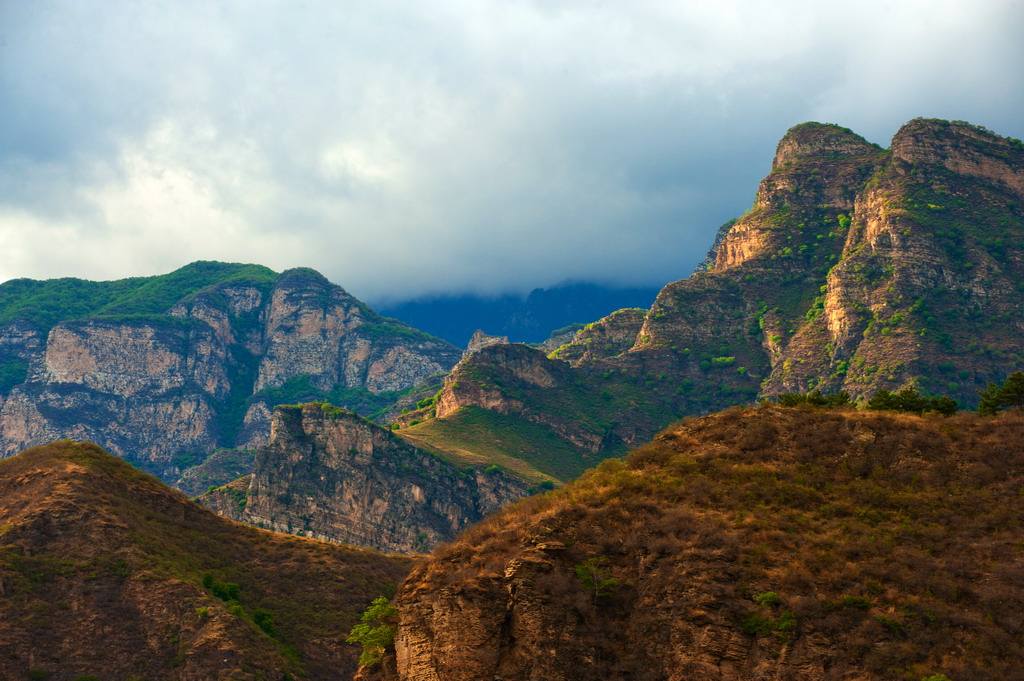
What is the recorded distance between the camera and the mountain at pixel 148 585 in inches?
4626

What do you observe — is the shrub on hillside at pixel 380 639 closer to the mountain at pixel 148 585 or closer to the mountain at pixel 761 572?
the mountain at pixel 761 572

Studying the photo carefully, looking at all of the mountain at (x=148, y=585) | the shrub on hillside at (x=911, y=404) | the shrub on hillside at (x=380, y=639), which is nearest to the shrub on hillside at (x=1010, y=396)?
the shrub on hillside at (x=911, y=404)

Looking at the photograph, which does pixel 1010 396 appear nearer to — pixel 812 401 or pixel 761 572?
pixel 812 401

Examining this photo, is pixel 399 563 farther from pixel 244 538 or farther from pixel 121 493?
pixel 121 493

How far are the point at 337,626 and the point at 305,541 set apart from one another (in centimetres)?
2686

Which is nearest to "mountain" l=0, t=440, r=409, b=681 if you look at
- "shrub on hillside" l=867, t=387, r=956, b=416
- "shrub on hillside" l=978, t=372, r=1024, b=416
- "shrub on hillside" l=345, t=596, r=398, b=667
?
"shrub on hillside" l=345, t=596, r=398, b=667

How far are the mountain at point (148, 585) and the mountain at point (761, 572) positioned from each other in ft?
156

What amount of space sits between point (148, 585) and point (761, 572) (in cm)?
7556

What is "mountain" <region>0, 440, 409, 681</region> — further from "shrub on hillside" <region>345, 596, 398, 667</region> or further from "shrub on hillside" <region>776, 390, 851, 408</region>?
"shrub on hillside" <region>776, 390, 851, 408</region>

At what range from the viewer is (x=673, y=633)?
72438mm

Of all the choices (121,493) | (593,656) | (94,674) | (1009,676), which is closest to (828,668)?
(1009,676)

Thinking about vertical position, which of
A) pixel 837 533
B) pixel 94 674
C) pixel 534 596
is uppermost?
pixel 837 533

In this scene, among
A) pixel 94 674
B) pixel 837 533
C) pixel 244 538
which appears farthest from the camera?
pixel 244 538

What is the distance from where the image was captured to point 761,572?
7369cm
